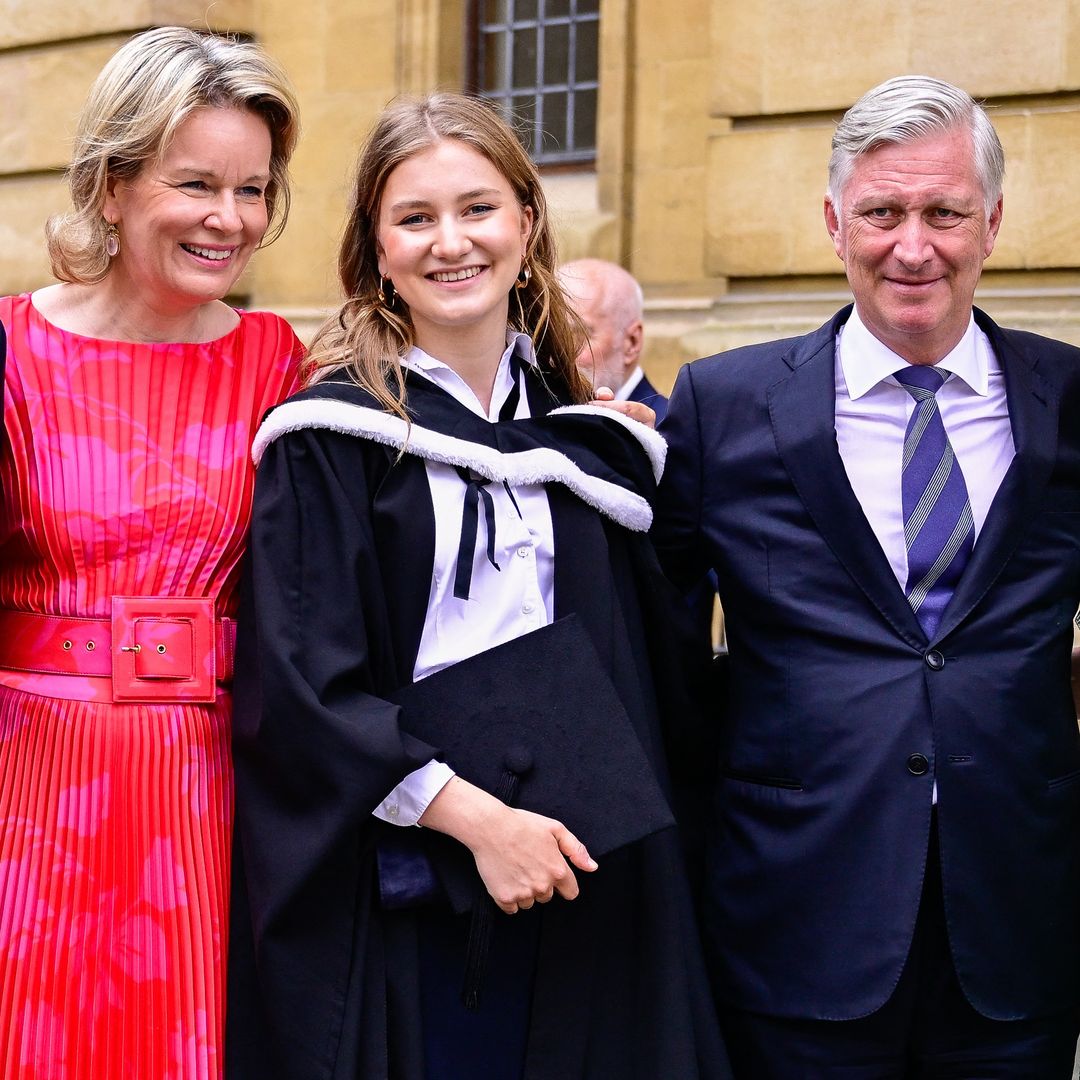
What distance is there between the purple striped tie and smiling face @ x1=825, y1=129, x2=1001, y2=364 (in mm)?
191

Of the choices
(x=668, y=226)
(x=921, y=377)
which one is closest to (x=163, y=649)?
(x=921, y=377)

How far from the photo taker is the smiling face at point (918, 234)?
2793mm

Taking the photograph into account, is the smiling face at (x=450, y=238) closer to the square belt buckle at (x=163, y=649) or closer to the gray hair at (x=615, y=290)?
the square belt buckle at (x=163, y=649)

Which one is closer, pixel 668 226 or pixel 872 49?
pixel 872 49

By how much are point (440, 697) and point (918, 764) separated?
81 cm

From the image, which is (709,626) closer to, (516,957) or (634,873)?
(634,873)

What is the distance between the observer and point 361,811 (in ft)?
8.17

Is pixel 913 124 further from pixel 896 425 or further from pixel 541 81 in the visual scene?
pixel 541 81

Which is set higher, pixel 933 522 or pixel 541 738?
pixel 933 522

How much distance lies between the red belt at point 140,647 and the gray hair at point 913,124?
4.46 ft

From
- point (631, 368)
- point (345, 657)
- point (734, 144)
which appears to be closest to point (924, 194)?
point (345, 657)

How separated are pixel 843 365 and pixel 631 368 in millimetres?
2675

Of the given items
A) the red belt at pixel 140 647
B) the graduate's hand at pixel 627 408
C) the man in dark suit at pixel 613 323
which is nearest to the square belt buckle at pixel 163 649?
the red belt at pixel 140 647

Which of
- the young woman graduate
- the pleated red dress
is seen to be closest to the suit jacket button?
the young woman graduate
